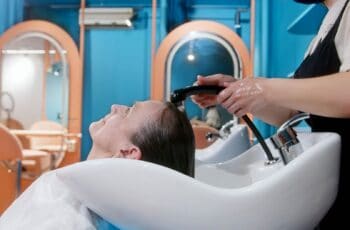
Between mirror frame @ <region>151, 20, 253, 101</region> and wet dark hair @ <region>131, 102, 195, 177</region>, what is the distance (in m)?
1.99

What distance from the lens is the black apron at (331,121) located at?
2.34ft

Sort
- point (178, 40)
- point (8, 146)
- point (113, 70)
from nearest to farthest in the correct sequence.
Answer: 1. point (8, 146)
2. point (178, 40)
3. point (113, 70)

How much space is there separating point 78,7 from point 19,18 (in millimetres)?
494

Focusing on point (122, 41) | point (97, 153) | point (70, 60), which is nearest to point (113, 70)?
point (122, 41)

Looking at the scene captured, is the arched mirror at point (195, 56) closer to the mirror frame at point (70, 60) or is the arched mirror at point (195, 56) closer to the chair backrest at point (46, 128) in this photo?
the mirror frame at point (70, 60)

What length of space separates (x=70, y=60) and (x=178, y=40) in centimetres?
87

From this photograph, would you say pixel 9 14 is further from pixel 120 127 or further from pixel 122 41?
pixel 120 127

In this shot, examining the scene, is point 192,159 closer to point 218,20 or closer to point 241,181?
point 241,181

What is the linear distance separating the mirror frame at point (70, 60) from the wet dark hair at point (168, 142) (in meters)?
2.38

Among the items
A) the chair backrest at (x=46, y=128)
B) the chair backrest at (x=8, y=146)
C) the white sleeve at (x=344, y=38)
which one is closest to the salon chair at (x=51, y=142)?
the chair backrest at (x=46, y=128)

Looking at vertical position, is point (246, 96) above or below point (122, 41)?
below

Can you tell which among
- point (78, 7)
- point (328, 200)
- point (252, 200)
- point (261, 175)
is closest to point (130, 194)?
point (252, 200)

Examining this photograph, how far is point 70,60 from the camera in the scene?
314cm

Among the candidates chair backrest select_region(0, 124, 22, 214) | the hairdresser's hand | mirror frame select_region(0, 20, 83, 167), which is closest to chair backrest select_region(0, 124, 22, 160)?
chair backrest select_region(0, 124, 22, 214)
